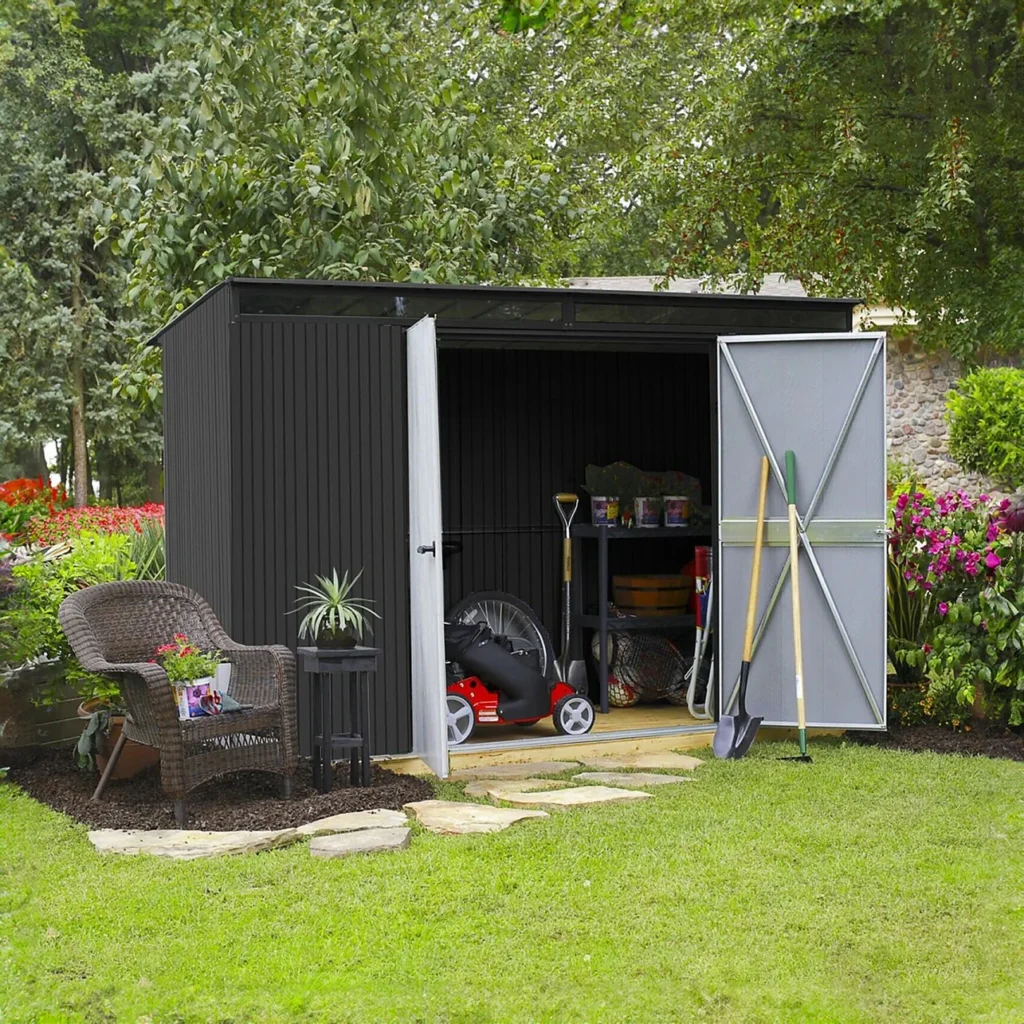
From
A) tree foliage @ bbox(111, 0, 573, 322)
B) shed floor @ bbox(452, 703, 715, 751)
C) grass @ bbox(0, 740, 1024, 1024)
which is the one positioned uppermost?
tree foliage @ bbox(111, 0, 573, 322)

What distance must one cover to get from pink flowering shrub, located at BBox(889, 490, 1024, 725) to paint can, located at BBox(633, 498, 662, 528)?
4.69 ft

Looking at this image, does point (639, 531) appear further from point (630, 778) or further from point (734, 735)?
point (630, 778)

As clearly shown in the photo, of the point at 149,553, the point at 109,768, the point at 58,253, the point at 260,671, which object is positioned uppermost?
the point at 58,253

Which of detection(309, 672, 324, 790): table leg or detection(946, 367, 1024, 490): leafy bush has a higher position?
detection(946, 367, 1024, 490): leafy bush

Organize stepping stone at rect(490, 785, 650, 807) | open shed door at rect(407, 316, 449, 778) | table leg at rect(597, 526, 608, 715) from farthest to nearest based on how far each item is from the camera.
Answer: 1. table leg at rect(597, 526, 608, 715)
2. open shed door at rect(407, 316, 449, 778)
3. stepping stone at rect(490, 785, 650, 807)

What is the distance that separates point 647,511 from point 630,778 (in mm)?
2373

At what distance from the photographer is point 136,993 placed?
144 inches

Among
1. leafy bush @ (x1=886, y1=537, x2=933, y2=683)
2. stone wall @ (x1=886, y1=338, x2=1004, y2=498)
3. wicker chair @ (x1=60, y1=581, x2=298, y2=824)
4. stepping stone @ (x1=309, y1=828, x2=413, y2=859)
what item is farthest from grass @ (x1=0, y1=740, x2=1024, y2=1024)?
stone wall @ (x1=886, y1=338, x2=1004, y2=498)

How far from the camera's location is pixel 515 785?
6152 millimetres

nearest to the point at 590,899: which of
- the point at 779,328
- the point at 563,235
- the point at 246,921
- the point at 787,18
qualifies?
the point at 246,921

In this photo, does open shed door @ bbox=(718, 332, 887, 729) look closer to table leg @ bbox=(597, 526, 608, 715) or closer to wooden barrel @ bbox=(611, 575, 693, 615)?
table leg @ bbox=(597, 526, 608, 715)

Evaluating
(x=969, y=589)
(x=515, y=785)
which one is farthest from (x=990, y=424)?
(x=515, y=785)

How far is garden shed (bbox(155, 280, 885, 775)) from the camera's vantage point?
21.2ft

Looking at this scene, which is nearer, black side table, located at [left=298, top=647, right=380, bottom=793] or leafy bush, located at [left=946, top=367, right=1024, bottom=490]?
black side table, located at [left=298, top=647, right=380, bottom=793]
